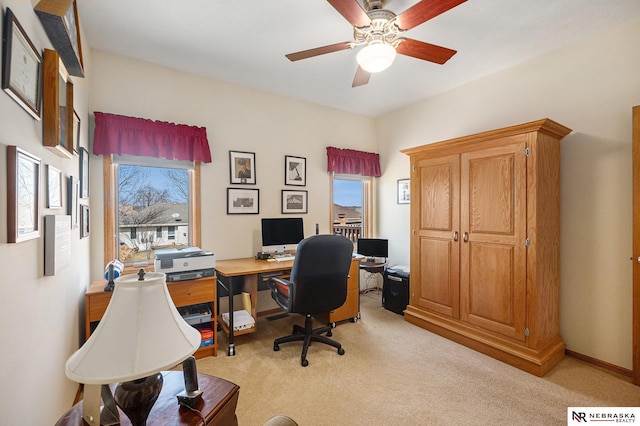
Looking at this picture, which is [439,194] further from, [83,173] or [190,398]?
[83,173]

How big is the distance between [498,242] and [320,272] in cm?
162

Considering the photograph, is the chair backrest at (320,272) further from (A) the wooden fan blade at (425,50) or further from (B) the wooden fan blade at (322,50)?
(A) the wooden fan blade at (425,50)

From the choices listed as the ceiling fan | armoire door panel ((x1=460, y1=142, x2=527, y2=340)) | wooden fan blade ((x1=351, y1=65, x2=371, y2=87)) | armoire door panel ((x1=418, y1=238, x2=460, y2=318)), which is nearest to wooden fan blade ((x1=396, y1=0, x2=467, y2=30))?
the ceiling fan

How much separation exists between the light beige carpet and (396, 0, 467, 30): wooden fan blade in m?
2.46

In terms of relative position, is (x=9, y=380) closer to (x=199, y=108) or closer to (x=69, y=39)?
(x=69, y=39)

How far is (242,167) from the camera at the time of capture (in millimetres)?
3391

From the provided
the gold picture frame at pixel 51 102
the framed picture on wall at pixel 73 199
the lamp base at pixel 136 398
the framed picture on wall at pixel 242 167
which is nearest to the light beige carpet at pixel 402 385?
the lamp base at pixel 136 398

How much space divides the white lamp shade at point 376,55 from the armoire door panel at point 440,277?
75.2 inches

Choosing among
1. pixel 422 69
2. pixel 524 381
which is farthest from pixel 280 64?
pixel 524 381

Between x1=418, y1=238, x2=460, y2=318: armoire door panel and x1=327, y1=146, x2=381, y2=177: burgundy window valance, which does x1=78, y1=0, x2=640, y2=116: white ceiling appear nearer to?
x1=327, y1=146, x2=381, y2=177: burgundy window valance

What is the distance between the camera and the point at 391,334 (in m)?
3.06

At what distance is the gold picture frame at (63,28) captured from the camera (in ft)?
4.18

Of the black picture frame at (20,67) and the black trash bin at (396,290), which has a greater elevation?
the black picture frame at (20,67)

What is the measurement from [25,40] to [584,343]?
416 cm
